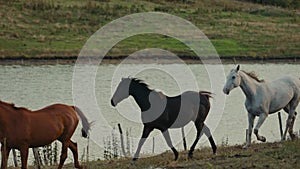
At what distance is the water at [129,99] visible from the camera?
18.1 m

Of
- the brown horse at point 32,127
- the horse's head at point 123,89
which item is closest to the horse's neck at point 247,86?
the horse's head at point 123,89

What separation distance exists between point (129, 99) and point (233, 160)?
13303 millimetres

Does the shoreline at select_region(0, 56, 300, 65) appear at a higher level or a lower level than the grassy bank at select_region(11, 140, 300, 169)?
higher

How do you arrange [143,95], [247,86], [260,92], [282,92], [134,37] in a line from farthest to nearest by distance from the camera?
[134,37], [282,92], [260,92], [247,86], [143,95]

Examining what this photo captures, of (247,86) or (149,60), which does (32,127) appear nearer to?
(247,86)

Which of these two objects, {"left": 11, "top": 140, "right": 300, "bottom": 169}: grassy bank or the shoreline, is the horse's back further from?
the shoreline

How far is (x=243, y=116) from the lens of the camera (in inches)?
867

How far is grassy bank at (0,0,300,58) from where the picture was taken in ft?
136

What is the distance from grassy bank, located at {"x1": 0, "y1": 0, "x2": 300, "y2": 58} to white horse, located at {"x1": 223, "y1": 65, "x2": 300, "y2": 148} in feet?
85.5

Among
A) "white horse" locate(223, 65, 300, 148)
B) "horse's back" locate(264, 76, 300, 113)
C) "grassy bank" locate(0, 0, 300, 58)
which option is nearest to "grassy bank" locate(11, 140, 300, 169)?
"white horse" locate(223, 65, 300, 148)

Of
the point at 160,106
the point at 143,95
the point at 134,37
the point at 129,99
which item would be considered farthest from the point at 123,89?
the point at 134,37

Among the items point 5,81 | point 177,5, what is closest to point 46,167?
point 5,81

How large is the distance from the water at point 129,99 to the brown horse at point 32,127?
4.22 metres

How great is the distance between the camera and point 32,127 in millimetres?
10188
